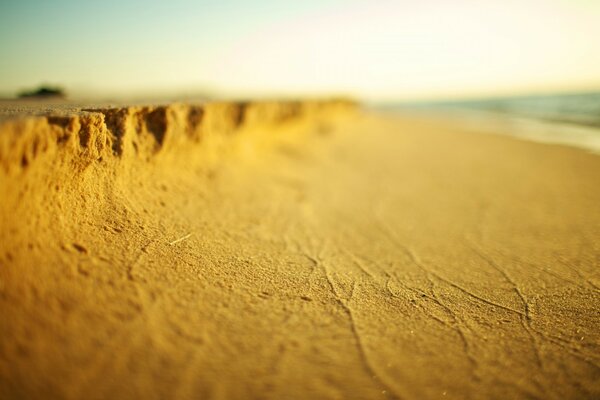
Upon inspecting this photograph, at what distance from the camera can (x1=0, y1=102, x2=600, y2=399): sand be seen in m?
1.84

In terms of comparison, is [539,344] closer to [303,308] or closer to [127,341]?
[303,308]

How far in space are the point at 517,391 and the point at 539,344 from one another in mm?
548

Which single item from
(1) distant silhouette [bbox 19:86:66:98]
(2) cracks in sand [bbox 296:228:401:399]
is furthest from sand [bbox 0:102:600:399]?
(1) distant silhouette [bbox 19:86:66:98]

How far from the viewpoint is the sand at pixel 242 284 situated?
1.84 m

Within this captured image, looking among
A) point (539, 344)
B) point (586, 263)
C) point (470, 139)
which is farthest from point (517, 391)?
point (470, 139)

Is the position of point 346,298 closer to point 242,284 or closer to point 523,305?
point 242,284

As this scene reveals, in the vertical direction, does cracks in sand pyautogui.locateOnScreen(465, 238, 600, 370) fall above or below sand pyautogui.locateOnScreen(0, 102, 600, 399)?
below

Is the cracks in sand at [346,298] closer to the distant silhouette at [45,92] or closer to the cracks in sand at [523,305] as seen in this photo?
the cracks in sand at [523,305]

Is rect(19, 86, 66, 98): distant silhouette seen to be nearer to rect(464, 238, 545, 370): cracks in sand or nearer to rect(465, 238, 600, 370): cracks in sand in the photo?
rect(464, 238, 545, 370): cracks in sand

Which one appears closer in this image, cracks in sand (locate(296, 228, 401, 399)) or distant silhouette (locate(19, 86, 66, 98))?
cracks in sand (locate(296, 228, 401, 399))

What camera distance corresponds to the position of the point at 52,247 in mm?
2180

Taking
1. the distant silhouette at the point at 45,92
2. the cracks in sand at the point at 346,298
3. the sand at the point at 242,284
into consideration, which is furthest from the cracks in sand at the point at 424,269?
the distant silhouette at the point at 45,92

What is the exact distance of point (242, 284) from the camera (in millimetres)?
2596

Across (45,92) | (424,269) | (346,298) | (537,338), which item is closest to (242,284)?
(346,298)
